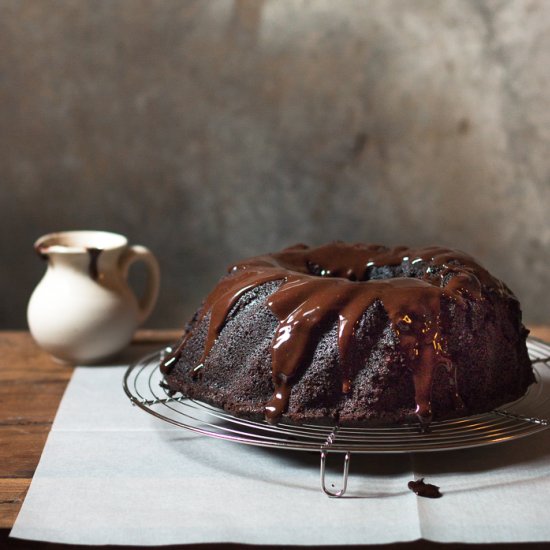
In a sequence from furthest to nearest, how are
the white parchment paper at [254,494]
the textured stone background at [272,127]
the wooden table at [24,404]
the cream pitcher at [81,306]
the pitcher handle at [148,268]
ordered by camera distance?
the textured stone background at [272,127] < the pitcher handle at [148,268] < the cream pitcher at [81,306] < the wooden table at [24,404] < the white parchment paper at [254,494]

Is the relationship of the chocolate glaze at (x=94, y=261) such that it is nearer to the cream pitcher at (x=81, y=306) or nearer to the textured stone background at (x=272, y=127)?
the cream pitcher at (x=81, y=306)

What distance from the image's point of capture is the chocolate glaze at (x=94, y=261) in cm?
182

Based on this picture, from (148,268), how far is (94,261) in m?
0.19

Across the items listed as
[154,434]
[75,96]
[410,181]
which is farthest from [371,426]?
[75,96]

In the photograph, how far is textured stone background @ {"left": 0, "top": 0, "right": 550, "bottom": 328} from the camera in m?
2.81

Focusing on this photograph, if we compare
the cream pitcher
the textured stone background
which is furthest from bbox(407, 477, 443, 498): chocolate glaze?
the textured stone background

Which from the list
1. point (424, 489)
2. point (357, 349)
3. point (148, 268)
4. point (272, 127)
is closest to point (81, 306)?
point (148, 268)

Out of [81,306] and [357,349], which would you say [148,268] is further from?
[357,349]

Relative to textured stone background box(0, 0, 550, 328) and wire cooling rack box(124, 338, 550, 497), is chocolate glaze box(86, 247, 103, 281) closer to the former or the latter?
wire cooling rack box(124, 338, 550, 497)

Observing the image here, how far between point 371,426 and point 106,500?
0.41 metres

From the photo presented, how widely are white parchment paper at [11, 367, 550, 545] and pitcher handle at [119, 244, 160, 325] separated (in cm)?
50

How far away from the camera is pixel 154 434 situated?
1.47 metres

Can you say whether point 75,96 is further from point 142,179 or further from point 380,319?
point 380,319

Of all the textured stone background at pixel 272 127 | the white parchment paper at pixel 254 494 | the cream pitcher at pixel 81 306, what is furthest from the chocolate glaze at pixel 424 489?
the textured stone background at pixel 272 127
